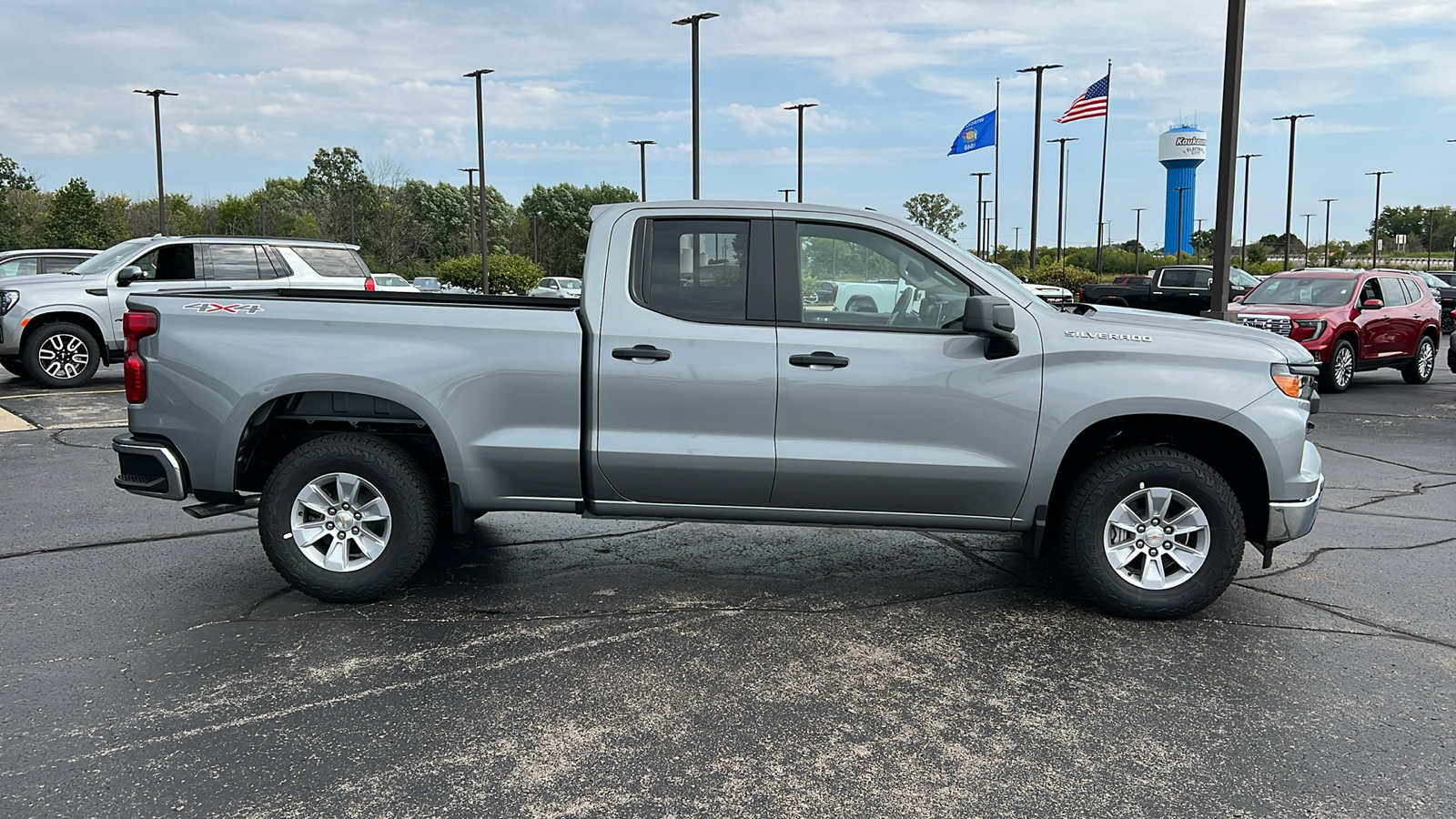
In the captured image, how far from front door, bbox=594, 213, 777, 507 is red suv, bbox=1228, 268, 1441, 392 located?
36.8 feet

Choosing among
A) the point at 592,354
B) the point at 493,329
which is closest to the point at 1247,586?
the point at 592,354

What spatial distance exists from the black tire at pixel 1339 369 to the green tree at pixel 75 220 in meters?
58.2

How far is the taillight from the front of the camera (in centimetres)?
506

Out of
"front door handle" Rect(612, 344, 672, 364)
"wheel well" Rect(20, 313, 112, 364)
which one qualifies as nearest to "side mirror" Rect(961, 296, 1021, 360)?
"front door handle" Rect(612, 344, 672, 364)

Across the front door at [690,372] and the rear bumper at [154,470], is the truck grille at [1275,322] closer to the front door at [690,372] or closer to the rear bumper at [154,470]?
the front door at [690,372]

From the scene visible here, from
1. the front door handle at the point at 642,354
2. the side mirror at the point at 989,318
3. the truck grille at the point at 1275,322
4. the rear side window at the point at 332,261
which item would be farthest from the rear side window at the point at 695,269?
the truck grille at the point at 1275,322

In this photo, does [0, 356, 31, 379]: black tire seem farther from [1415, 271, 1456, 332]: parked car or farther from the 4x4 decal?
[1415, 271, 1456, 332]: parked car

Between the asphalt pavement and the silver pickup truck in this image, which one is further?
the silver pickup truck

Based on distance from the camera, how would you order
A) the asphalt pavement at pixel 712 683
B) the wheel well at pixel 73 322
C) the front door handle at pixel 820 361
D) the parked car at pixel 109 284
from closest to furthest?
1. the asphalt pavement at pixel 712 683
2. the front door handle at pixel 820 361
3. the parked car at pixel 109 284
4. the wheel well at pixel 73 322

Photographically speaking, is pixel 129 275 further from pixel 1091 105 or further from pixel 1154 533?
pixel 1091 105

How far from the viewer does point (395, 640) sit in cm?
470

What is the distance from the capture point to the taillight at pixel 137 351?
5.06 meters

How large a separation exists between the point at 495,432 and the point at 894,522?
1909mm

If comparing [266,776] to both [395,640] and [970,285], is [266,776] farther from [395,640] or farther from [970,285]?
[970,285]
